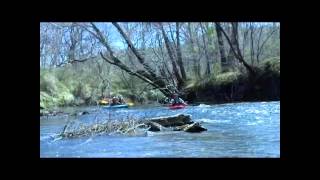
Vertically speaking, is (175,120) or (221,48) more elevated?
(221,48)

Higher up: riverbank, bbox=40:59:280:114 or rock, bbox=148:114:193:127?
riverbank, bbox=40:59:280:114

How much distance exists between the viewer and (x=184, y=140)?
3.76 metres

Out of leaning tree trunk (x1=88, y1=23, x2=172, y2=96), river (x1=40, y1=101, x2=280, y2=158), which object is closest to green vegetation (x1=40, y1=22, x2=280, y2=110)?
leaning tree trunk (x1=88, y1=23, x2=172, y2=96)

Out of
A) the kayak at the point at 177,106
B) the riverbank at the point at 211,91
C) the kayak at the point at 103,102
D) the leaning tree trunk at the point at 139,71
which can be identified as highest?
the leaning tree trunk at the point at 139,71

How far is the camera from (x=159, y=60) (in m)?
3.82

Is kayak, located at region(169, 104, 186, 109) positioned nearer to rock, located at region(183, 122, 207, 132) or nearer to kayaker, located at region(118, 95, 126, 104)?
rock, located at region(183, 122, 207, 132)

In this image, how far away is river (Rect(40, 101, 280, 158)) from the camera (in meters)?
3.75

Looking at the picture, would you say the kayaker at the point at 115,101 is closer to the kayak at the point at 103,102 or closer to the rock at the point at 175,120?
the kayak at the point at 103,102

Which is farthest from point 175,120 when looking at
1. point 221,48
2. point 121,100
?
point 221,48

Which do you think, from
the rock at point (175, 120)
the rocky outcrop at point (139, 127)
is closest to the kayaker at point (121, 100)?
the rocky outcrop at point (139, 127)

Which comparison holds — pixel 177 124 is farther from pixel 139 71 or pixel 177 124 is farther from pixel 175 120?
pixel 139 71

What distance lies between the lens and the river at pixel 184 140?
3748 mm
